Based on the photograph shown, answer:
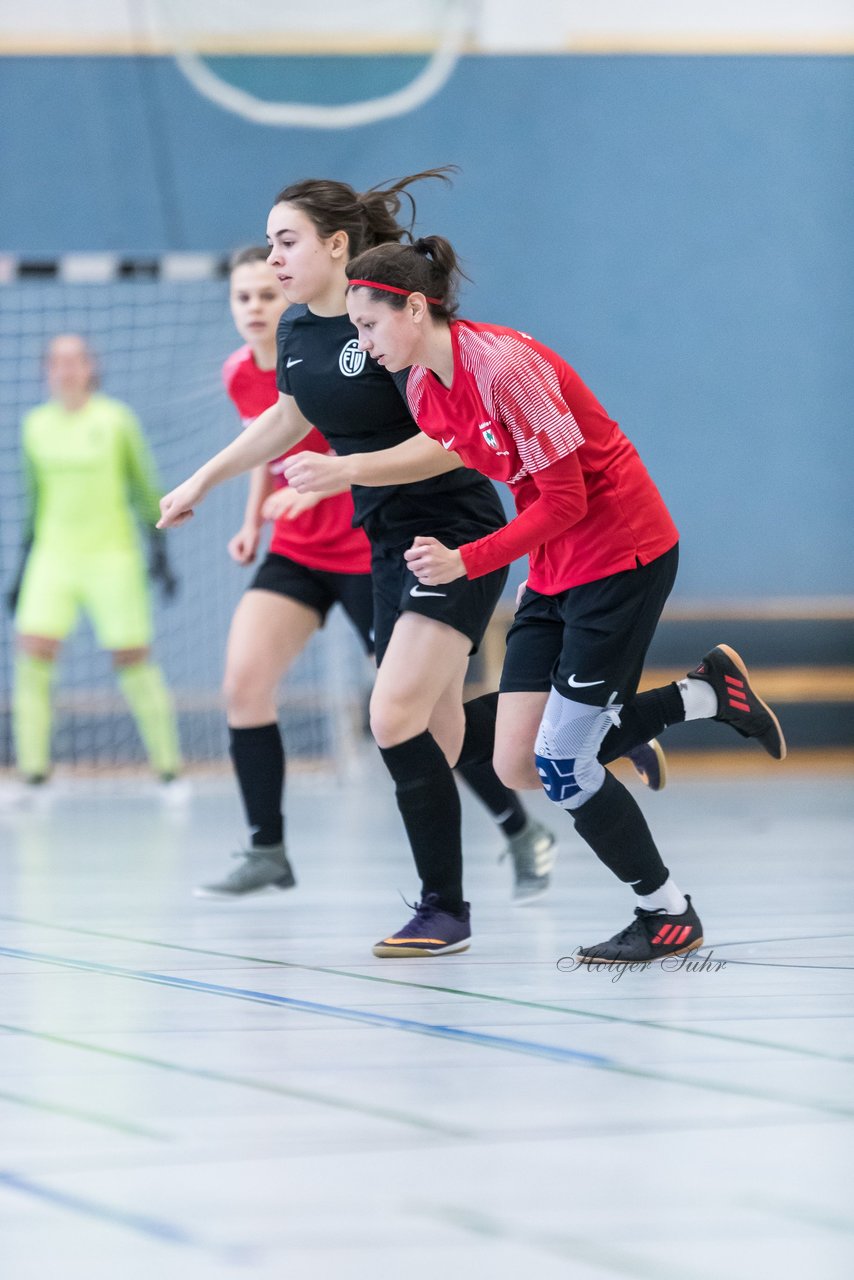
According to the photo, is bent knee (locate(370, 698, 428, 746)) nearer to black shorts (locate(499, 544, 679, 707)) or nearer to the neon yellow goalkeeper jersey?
black shorts (locate(499, 544, 679, 707))

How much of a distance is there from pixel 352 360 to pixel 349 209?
0.28 meters

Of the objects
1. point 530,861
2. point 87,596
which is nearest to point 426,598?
point 530,861

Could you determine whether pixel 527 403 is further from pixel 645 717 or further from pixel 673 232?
pixel 673 232

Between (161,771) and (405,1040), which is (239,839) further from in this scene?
(405,1040)

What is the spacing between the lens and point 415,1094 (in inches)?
79.3

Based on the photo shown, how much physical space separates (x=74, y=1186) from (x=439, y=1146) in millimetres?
357

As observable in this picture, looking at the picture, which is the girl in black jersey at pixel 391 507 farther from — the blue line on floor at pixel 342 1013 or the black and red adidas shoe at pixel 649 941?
the blue line on floor at pixel 342 1013

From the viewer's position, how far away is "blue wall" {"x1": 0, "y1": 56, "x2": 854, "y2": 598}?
945 cm

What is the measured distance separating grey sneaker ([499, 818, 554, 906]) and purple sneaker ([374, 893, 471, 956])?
81 cm

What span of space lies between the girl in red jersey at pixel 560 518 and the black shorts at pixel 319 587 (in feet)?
2.97

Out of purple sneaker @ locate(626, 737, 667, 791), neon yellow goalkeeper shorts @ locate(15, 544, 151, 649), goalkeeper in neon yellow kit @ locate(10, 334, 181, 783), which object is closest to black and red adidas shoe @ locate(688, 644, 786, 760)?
purple sneaker @ locate(626, 737, 667, 791)

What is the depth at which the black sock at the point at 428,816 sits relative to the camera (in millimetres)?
3133

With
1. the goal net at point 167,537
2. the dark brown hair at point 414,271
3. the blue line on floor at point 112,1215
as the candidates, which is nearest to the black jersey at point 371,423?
the dark brown hair at point 414,271

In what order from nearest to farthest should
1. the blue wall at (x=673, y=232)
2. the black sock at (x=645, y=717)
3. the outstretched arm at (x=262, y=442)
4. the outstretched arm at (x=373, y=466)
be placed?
the outstretched arm at (x=373, y=466), the black sock at (x=645, y=717), the outstretched arm at (x=262, y=442), the blue wall at (x=673, y=232)
